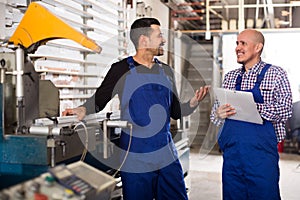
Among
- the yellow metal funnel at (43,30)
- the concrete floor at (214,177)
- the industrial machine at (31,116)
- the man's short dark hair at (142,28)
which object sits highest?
the man's short dark hair at (142,28)

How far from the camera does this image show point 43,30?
79.6 inches

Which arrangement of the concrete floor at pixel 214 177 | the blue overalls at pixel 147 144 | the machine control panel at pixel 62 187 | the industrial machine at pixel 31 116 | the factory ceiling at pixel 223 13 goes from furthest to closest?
the factory ceiling at pixel 223 13
the concrete floor at pixel 214 177
the blue overalls at pixel 147 144
the industrial machine at pixel 31 116
the machine control panel at pixel 62 187

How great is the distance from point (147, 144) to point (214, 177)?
10.3 feet

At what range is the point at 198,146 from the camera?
25.3ft

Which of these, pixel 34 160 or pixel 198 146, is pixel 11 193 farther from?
pixel 198 146

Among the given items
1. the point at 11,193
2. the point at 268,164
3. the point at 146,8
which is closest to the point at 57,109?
the point at 11,193

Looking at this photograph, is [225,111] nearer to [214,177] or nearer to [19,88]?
[19,88]

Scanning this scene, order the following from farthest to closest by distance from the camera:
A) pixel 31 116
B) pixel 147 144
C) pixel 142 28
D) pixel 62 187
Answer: pixel 142 28 < pixel 147 144 < pixel 31 116 < pixel 62 187

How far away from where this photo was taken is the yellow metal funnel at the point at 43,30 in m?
2.01

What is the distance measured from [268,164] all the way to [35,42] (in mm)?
1552

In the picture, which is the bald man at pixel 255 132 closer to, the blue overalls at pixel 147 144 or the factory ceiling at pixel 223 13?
the blue overalls at pixel 147 144

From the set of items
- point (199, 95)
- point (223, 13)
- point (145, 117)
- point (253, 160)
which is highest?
point (223, 13)

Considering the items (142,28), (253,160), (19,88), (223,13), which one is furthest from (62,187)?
(223,13)

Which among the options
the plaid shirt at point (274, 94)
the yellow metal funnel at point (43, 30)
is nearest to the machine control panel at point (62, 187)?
the yellow metal funnel at point (43, 30)
